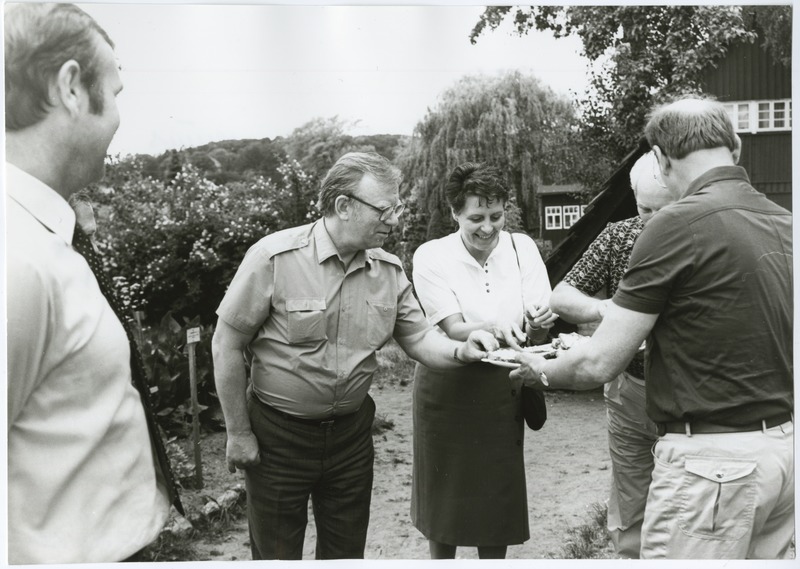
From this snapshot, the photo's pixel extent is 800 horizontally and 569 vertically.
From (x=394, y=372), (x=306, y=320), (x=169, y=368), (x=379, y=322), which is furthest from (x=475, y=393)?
(x=394, y=372)

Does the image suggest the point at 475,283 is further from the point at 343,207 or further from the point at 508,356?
the point at 343,207

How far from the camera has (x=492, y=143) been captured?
4645mm

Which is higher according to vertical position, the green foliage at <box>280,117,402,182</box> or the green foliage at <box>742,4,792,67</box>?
the green foliage at <box>742,4,792,67</box>

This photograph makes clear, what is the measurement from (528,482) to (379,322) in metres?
2.35

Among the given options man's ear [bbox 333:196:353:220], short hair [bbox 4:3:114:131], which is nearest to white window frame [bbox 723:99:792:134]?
man's ear [bbox 333:196:353:220]

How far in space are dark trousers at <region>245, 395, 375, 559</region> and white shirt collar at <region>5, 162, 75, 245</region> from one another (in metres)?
0.98

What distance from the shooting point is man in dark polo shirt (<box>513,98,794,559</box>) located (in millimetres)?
2324

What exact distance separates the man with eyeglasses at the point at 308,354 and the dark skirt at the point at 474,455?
317 millimetres

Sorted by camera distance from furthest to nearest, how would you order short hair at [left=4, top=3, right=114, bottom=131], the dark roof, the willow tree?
the dark roof < the willow tree < short hair at [left=4, top=3, right=114, bottom=131]

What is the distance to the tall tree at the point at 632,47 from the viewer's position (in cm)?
354

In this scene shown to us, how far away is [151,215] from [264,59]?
145cm

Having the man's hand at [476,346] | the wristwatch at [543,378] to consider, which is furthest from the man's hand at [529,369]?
the man's hand at [476,346]

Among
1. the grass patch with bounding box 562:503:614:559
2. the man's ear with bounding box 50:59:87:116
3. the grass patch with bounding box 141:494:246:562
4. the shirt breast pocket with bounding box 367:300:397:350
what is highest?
the man's ear with bounding box 50:59:87:116

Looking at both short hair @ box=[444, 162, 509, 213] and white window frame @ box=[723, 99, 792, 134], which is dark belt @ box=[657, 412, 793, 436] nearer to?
short hair @ box=[444, 162, 509, 213]
